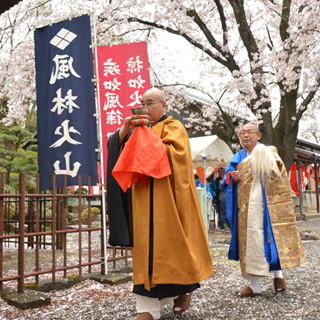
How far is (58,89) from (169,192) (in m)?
2.61

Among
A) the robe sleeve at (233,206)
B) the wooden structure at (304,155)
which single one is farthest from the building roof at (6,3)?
the wooden structure at (304,155)

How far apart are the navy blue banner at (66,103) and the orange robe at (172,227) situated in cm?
181

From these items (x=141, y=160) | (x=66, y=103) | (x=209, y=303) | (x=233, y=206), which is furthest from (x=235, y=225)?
(x=66, y=103)

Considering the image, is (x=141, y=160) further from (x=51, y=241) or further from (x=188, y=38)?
(x=188, y=38)

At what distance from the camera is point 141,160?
8.86ft

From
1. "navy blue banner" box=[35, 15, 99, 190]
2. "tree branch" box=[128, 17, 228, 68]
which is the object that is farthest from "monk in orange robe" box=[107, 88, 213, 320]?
"tree branch" box=[128, 17, 228, 68]

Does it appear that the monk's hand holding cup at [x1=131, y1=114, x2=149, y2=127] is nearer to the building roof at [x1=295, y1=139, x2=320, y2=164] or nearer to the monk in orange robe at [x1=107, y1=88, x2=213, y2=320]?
the monk in orange robe at [x1=107, y1=88, x2=213, y2=320]

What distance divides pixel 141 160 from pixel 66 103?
2.23 m

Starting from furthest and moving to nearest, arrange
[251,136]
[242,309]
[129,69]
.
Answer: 1. [129,69]
2. [251,136]
3. [242,309]

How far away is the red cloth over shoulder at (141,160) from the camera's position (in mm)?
2678

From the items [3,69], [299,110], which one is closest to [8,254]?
[3,69]

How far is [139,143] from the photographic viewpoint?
2.76 metres

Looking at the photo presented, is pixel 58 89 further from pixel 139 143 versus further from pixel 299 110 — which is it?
pixel 299 110

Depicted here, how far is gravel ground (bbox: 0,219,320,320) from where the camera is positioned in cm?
309
